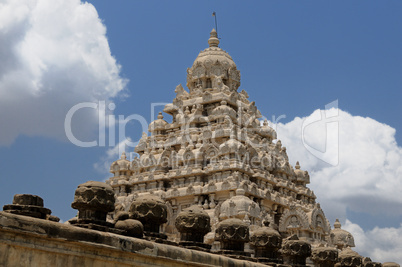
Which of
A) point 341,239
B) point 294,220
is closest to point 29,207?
point 294,220

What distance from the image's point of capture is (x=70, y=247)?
10.3m

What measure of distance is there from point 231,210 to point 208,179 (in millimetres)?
6549

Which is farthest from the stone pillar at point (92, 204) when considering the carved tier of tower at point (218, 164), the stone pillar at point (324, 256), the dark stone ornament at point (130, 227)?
the carved tier of tower at point (218, 164)

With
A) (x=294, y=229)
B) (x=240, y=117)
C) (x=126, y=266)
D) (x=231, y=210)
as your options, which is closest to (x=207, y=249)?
(x=126, y=266)

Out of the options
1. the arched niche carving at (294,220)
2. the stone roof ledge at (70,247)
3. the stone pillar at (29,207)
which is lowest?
the stone roof ledge at (70,247)

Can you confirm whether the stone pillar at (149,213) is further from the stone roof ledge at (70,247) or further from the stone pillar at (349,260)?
the stone pillar at (349,260)

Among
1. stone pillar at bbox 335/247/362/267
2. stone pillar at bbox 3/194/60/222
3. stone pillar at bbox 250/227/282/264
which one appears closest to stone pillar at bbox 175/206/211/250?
stone pillar at bbox 250/227/282/264

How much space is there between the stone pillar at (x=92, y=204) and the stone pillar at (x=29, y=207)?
0.55 meters

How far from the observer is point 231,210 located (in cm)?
3922

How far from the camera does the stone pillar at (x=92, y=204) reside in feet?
38.3

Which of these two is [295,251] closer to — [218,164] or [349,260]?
[349,260]

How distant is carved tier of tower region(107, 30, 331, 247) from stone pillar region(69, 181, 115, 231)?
2654 centimetres

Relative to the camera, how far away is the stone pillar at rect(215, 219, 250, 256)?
622 inches

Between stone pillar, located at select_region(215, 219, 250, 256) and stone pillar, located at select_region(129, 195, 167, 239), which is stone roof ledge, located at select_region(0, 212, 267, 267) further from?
stone pillar, located at select_region(215, 219, 250, 256)
